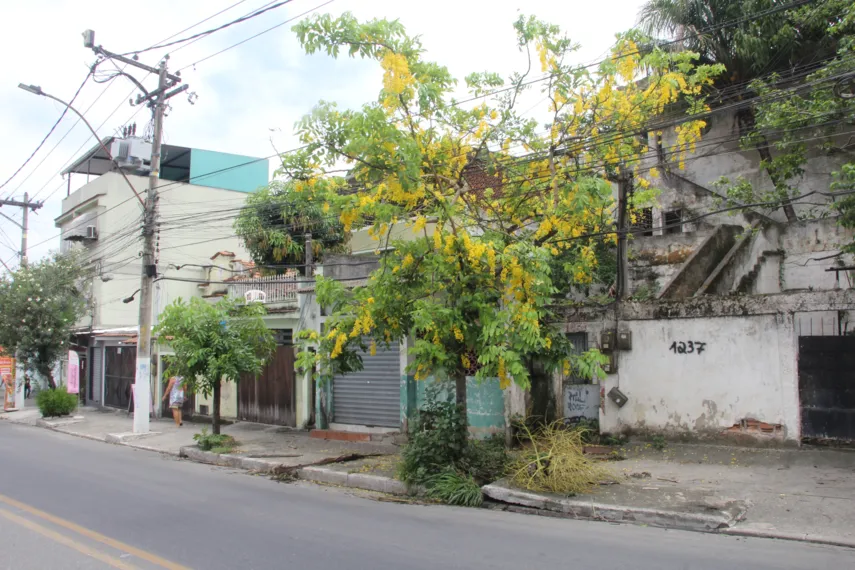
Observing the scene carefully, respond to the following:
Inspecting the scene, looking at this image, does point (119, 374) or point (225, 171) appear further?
point (225, 171)

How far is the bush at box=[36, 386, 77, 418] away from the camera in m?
20.8

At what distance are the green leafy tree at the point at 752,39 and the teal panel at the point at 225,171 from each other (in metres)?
22.1

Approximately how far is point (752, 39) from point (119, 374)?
24.2 meters

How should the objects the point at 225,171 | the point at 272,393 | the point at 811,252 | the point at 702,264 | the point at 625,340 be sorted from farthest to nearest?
the point at 225,171 → the point at 272,393 → the point at 811,252 → the point at 702,264 → the point at 625,340

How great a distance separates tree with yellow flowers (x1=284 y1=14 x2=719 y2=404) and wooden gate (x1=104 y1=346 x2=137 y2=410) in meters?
16.3

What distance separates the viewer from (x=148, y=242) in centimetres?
1670

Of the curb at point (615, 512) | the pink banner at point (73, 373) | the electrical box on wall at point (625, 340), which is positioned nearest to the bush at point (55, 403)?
the pink banner at point (73, 373)

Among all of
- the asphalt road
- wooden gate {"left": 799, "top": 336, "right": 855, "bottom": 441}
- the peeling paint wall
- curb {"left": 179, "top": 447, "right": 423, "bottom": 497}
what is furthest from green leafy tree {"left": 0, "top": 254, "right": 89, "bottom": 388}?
wooden gate {"left": 799, "top": 336, "right": 855, "bottom": 441}

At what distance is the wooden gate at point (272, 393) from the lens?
1691 centimetres

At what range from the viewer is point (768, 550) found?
6164 mm

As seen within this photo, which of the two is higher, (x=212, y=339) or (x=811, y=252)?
(x=811, y=252)

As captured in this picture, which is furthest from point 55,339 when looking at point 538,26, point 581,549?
point 581,549

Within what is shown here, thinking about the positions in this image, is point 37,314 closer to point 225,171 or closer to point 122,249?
point 122,249

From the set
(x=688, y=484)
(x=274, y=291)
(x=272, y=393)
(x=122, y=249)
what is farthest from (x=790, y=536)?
(x=122, y=249)
